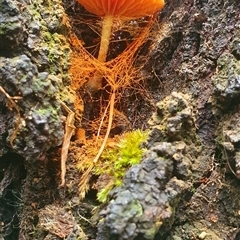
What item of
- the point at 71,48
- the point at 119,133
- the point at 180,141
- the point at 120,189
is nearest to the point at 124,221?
the point at 120,189

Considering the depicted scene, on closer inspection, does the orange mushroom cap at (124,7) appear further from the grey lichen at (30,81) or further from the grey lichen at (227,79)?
the grey lichen at (227,79)

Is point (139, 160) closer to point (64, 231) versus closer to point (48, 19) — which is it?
point (64, 231)

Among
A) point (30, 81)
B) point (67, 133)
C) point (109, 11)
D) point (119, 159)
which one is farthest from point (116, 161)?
point (109, 11)

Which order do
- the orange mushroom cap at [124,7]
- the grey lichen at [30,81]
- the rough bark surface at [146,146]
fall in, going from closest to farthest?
the rough bark surface at [146,146] → the grey lichen at [30,81] → the orange mushroom cap at [124,7]

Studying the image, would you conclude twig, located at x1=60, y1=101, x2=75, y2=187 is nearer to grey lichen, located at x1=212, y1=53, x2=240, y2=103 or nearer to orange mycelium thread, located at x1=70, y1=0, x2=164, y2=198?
orange mycelium thread, located at x1=70, y1=0, x2=164, y2=198

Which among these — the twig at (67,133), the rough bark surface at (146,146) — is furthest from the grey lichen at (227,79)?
the twig at (67,133)
